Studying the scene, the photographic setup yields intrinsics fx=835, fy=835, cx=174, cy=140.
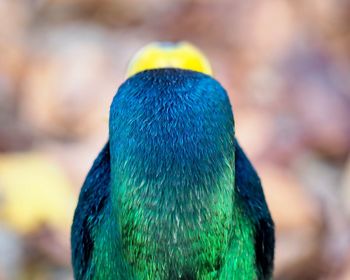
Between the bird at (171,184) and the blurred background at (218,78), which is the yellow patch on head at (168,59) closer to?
the bird at (171,184)

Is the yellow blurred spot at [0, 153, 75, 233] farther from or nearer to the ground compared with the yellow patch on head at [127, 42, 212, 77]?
farther from the ground

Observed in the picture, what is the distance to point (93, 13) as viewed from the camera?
417 centimetres

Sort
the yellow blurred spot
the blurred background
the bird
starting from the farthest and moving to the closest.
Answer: the blurred background
the yellow blurred spot
the bird

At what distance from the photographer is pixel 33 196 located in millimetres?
2799

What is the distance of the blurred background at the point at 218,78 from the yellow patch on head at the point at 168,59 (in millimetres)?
1381

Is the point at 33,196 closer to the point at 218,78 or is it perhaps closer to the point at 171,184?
the point at 218,78

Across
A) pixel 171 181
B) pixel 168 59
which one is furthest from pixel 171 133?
pixel 168 59

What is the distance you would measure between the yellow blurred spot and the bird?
1.45 metres

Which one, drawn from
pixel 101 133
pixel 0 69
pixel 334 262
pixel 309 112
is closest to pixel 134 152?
pixel 334 262

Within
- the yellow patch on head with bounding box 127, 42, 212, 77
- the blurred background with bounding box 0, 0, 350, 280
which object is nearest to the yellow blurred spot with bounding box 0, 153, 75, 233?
the blurred background with bounding box 0, 0, 350, 280

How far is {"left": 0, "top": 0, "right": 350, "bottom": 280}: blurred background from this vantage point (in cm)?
288

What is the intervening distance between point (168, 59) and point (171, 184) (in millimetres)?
318

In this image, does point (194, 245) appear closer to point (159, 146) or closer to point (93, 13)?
point (159, 146)

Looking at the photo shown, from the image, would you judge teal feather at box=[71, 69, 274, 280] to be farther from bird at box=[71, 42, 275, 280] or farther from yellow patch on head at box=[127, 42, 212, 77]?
yellow patch on head at box=[127, 42, 212, 77]
